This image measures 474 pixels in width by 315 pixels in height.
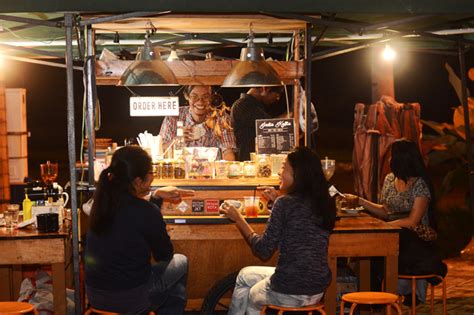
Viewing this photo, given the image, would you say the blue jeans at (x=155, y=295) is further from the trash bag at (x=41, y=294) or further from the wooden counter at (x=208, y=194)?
the trash bag at (x=41, y=294)

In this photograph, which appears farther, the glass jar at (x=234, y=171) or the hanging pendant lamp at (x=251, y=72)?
the glass jar at (x=234, y=171)

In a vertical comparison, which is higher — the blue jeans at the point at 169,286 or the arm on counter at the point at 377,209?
the arm on counter at the point at 377,209

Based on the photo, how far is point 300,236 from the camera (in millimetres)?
5344

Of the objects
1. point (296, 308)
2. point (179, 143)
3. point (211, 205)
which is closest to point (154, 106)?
point (179, 143)

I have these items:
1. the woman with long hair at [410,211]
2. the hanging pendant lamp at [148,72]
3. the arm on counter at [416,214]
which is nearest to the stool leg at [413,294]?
the woman with long hair at [410,211]

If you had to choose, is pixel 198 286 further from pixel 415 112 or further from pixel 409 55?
pixel 409 55

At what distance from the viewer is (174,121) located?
8.86m

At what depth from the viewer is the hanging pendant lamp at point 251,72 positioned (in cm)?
658

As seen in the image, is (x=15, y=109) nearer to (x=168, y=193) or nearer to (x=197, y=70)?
(x=197, y=70)

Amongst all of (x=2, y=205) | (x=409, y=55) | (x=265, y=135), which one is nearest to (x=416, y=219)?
(x=265, y=135)

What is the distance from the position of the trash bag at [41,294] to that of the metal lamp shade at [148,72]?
1.61 meters

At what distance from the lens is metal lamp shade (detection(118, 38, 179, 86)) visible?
21.3 ft

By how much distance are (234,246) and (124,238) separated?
1827 millimetres

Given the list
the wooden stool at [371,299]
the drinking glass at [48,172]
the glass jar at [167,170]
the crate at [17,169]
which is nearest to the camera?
the wooden stool at [371,299]
